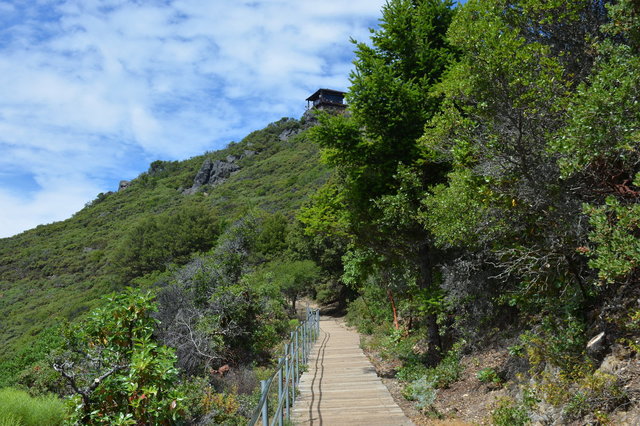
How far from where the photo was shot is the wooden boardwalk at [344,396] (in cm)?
679

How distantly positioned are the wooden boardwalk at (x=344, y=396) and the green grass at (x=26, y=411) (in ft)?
12.5

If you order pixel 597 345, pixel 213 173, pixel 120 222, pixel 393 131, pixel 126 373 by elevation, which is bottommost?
pixel 597 345

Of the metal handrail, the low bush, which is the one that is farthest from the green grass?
the low bush

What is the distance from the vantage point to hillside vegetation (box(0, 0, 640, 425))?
440 cm

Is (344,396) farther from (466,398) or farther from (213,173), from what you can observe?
(213,173)

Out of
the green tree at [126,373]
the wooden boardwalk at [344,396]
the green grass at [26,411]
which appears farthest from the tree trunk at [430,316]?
the green grass at [26,411]

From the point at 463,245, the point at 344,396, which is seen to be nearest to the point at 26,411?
the point at 344,396

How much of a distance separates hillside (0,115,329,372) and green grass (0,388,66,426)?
2003cm

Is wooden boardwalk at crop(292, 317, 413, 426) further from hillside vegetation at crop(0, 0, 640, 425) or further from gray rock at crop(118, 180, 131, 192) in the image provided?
gray rock at crop(118, 180, 131, 192)

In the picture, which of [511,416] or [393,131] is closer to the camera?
[511,416]

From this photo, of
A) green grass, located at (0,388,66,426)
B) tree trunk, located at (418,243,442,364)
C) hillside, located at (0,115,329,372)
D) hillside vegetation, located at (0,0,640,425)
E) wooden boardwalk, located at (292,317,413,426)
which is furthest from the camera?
hillside, located at (0,115,329,372)

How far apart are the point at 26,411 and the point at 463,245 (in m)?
7.78

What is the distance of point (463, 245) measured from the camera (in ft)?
27.5

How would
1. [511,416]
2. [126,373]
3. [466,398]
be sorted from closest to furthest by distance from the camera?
[126,373] → [511,416] → [466,398]
